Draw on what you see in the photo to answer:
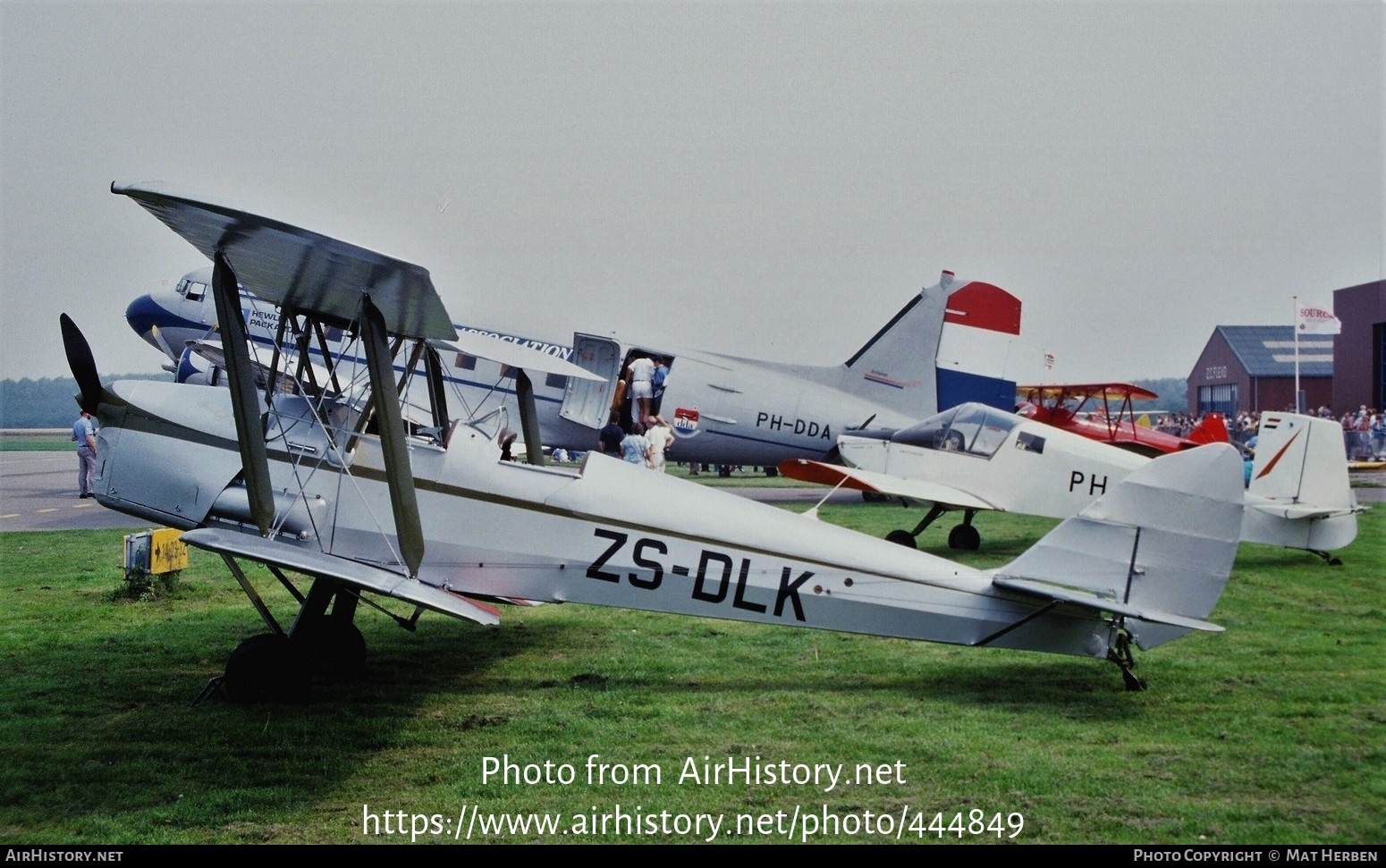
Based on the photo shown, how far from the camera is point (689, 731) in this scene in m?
4.88

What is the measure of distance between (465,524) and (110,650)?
8.91 feet

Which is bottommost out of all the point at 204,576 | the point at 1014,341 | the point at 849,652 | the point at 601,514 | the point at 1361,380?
the point at 204,576

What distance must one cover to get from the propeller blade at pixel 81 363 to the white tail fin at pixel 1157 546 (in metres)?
5.10

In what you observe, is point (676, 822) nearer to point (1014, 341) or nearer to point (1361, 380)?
point (1014, 341)

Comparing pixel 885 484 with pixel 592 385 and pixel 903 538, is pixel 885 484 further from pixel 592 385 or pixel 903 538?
pixel 592 385

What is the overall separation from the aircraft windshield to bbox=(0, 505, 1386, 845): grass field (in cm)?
424

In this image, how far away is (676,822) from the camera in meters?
3.80

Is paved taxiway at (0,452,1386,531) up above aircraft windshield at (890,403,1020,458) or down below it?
below

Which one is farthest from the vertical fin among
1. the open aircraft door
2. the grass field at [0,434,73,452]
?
the grass field at [0,434,73,452]

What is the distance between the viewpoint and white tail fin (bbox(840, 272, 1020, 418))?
55.4 feet

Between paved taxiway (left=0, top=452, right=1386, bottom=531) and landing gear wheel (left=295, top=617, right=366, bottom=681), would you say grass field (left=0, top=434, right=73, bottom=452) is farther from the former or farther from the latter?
landing gear wheel (left=295, top=617, right=366, bottom=681)

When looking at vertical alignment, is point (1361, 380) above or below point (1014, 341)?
above

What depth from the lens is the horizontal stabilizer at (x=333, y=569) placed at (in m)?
4.57
